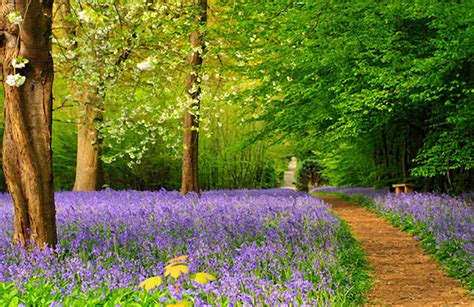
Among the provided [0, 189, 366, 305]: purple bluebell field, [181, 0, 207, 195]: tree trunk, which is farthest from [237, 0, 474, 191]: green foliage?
[0, 189, 366, 305]: purple bluebell field

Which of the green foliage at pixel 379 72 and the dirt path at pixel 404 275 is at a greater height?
the green foliage at pixel 379 72

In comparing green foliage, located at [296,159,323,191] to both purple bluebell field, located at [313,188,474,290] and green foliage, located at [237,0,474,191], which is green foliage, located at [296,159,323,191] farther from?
purple bluebell field, located at [313,188,474,290]

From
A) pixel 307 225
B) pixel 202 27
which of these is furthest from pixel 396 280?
pixel 202 27

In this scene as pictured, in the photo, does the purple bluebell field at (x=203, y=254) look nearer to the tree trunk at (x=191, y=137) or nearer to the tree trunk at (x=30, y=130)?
the tree trunk at (x=30, y=130)

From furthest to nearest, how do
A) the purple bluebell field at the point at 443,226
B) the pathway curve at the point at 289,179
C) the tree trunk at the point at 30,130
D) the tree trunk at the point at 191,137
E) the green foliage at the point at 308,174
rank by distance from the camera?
the pathway curve at the point at 289,179, the green foliage at the point at 308,174, the tree trunk at the point at 191,137, the purple bluebell field at the point at 443,226, the tree trunk at the point at 30,130

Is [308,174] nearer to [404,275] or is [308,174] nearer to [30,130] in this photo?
[404,275]

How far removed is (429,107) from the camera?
45.3 feet

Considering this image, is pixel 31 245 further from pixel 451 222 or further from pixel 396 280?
pixel 451 222

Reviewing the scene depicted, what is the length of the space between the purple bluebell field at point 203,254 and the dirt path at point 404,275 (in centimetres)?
49

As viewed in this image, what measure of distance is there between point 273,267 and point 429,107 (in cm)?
1020

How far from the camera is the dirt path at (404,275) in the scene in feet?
17.9

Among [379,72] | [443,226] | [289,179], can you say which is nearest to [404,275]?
[443,226]

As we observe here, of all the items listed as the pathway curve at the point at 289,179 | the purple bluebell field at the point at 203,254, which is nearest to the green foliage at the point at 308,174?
the pathway curve at the point at 289,179

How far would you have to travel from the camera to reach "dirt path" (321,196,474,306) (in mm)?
5465
